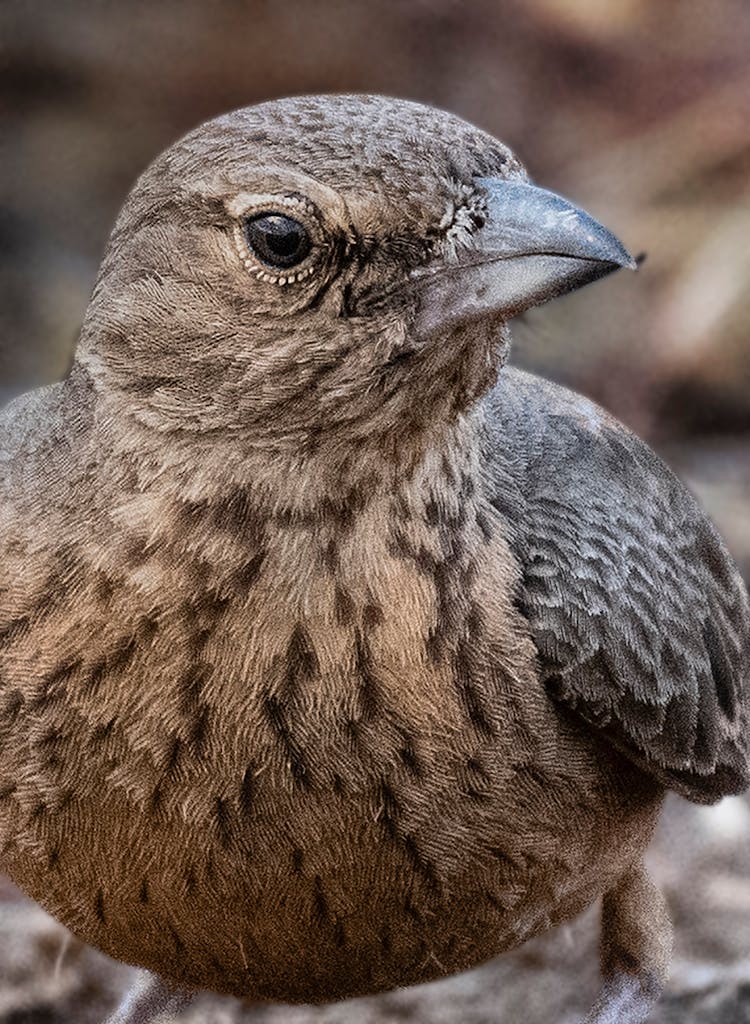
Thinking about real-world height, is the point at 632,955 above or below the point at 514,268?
below

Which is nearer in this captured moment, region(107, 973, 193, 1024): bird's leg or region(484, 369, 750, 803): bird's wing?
region(484, 369, 750, 803): bird's wing

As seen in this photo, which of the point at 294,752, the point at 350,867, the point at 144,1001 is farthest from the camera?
the point at 144,1001

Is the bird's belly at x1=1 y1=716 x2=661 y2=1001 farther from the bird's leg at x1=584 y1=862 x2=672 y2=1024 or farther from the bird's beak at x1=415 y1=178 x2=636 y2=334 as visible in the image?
the bird's beak at x1=415 y1=178 x2=636 y2=334

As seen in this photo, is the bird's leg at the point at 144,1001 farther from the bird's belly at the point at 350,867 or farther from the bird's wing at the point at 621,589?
the bird's wing at the point at 621,589

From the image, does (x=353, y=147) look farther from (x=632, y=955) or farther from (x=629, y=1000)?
(x=629, y=1000)

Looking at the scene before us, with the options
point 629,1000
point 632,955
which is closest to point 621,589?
point 632,955

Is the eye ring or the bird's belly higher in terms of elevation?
the eye ring

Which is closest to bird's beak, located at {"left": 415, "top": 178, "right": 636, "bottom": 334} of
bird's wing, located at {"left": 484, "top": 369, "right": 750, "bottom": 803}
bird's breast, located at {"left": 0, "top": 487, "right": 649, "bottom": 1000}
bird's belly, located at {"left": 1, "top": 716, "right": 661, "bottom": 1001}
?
bird's breast, located at {"left": 0, "top": 487, "right": 649, "bottom": 1000}

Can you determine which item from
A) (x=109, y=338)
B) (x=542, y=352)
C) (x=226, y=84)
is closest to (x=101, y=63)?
(x=226, y=84)
